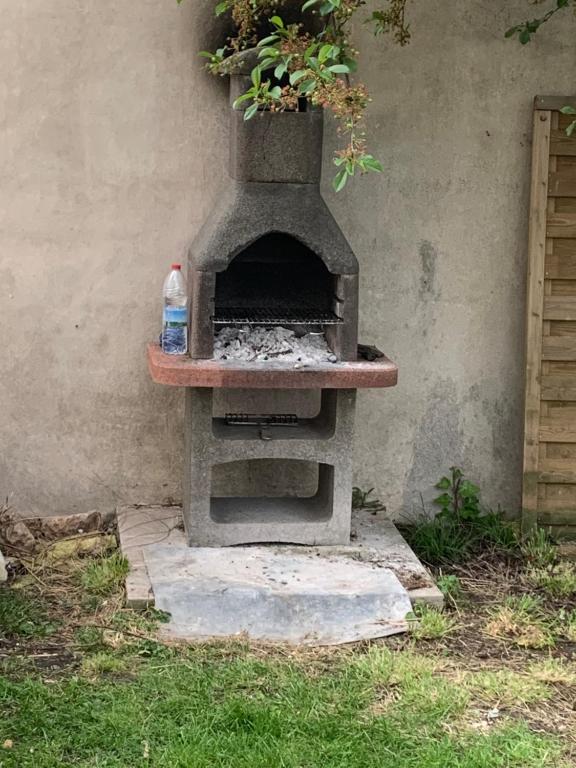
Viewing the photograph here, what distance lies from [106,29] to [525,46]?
7.51 ft

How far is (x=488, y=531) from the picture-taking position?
6535mm

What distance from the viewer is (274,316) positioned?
600cm

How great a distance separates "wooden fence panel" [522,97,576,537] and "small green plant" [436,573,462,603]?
0.96 metres

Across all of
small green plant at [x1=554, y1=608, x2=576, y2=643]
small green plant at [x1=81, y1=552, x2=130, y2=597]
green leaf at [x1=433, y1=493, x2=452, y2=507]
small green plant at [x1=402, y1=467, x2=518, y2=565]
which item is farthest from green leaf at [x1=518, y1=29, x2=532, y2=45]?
small green plant at [x1=81, y1=552, x2=130, y2=597]

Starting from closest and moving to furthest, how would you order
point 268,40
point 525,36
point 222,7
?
1. point 268,40
2. point 222,7
3. point 525,36

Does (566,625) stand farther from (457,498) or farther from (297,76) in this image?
(297,76)

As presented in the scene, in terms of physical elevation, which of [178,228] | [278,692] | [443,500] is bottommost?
[278,692]

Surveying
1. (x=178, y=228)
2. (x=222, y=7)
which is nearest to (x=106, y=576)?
(x=178, y=228)

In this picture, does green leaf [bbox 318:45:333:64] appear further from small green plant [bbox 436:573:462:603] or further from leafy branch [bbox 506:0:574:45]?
small green plant [bbox 436:573:462:603]

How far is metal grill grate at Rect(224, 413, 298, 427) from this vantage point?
20.0 feet

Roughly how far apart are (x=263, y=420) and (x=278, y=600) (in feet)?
3.70

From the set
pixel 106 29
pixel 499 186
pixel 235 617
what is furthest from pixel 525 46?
pixel 235 617

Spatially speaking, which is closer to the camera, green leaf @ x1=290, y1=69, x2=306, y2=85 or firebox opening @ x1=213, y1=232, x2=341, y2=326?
green leaf @ x1=290, y1=69, x2=306, y2=85

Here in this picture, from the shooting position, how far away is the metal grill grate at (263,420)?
6086mm
